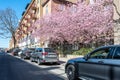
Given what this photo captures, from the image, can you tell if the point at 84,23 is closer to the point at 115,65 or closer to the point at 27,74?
the point at 27,74

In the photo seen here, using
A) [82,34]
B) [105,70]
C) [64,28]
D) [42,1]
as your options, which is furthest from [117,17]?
[42,1]

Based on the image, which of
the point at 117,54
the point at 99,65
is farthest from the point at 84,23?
the point at 117,54

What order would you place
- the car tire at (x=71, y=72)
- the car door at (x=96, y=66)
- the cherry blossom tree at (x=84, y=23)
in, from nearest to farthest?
the car door at (x=96, y=66) → the car tire at (x=71, y=72) → the cherry blossom tree at (x=84, y=23)

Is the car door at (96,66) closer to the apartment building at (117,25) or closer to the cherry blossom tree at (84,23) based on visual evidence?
the apartment building at (117,25)

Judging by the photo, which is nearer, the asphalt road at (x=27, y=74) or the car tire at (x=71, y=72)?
the car tire at (x=71, y=72)

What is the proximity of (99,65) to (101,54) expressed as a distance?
0.47 m

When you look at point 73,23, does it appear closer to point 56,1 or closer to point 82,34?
point 82,34

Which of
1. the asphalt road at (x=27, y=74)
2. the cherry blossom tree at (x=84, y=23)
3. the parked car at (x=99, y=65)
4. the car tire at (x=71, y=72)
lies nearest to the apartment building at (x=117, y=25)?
the cherry blossom tree at (x=84, y=23)

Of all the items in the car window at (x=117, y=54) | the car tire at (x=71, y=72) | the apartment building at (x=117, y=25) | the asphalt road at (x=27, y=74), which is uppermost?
the apartment building at (x=117, y=25)

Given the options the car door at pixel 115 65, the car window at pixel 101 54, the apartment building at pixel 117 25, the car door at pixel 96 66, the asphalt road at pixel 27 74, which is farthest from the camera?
the apartment building at pixel 117 25

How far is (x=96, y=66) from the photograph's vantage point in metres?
8.88

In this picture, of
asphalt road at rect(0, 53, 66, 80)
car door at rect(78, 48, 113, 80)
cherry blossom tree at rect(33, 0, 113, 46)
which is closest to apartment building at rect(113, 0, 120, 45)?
cherry blossom tree at rect(33, 0, 113, 46)

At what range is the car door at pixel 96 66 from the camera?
849 cm

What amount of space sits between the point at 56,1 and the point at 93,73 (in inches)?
1353
